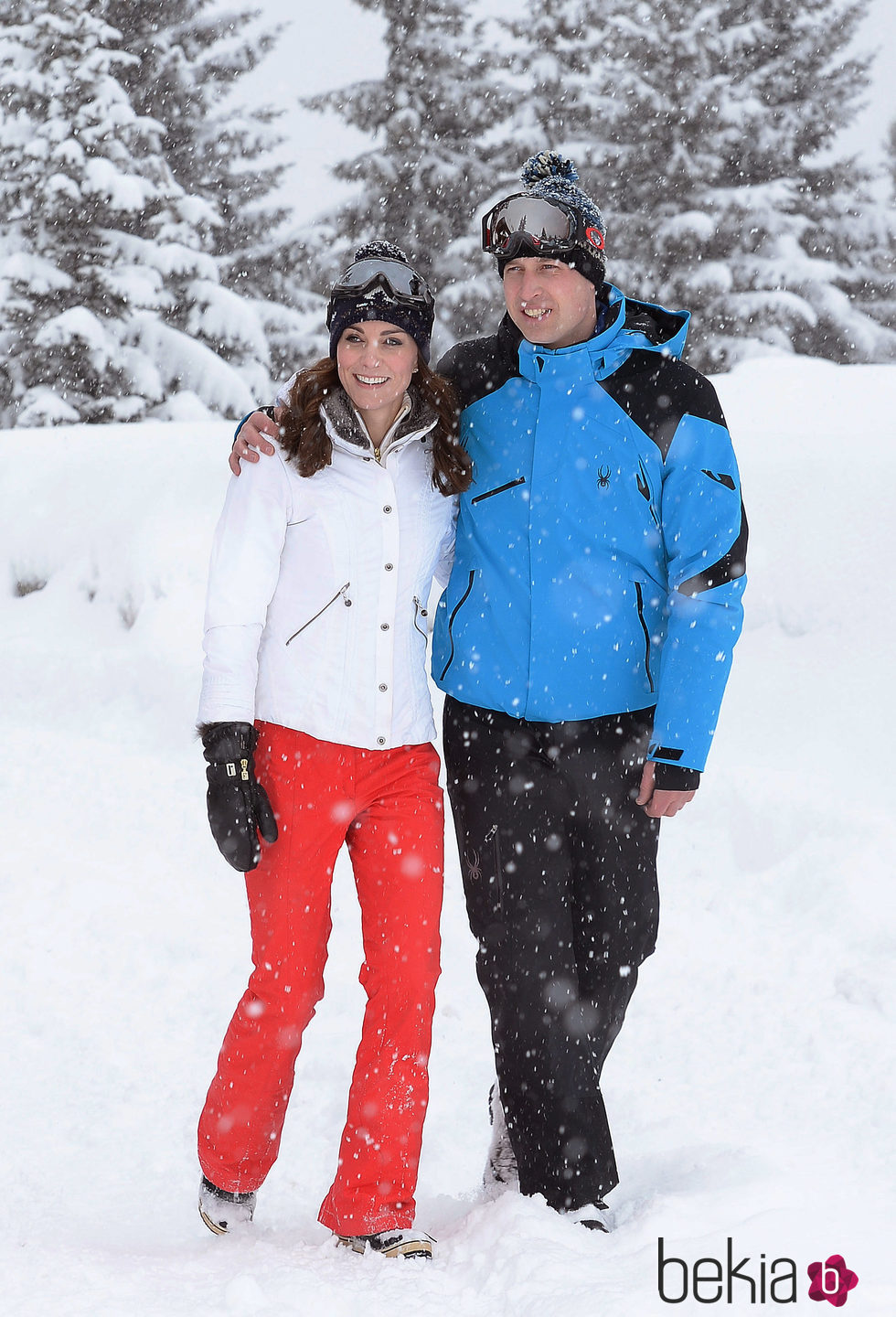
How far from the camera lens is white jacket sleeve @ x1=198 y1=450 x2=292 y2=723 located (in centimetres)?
276

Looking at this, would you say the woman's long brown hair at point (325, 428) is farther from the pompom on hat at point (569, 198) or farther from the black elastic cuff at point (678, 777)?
the black elastic cuff at point (678, 777)

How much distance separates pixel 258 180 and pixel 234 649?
18.5 metres

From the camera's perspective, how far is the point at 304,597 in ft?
9.31

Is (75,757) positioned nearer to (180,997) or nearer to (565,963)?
(180,997)

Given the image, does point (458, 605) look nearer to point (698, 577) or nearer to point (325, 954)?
point (698, 577)

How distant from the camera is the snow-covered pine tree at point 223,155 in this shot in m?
17.2

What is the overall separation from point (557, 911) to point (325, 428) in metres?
1.33

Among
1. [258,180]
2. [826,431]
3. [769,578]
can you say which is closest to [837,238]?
[258,180]

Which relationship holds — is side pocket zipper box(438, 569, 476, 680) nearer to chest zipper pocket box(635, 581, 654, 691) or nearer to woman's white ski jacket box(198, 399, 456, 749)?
woman's white ski jacket box(198, 399, 456, 749)

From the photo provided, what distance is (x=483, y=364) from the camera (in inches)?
125

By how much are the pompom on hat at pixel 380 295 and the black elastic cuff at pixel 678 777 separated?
1232 millimetres

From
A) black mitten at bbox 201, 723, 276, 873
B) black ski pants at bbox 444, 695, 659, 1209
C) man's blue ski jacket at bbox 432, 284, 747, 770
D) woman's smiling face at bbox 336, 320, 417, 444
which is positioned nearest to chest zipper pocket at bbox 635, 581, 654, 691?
man's blue ski jacket at bbox 432, 284, 747, 770

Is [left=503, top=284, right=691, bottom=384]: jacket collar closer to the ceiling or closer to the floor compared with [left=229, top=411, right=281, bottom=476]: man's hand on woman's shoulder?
closer to the ceiling

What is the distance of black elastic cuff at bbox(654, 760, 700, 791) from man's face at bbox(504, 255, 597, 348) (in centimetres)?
109
